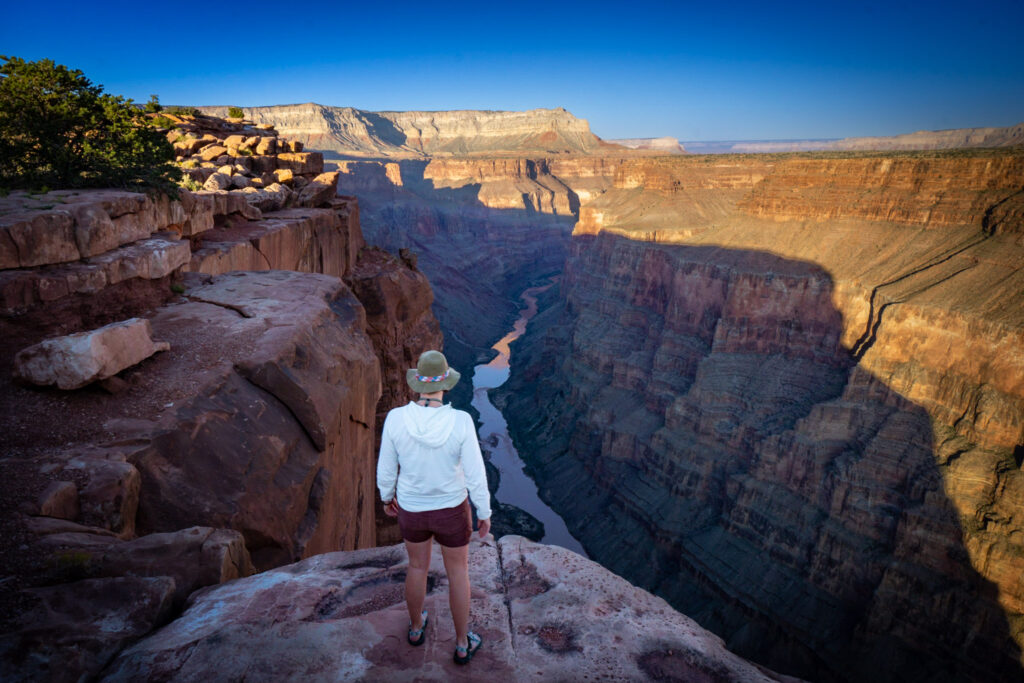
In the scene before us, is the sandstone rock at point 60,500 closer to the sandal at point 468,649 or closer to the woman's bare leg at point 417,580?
the woman's bare leg at point 417,580

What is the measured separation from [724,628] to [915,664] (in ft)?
24.4

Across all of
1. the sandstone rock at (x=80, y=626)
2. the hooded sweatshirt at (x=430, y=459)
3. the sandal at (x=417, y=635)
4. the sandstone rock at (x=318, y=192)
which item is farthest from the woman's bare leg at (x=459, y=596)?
the sandstone rock at (x=318, y=192)

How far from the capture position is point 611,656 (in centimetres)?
508

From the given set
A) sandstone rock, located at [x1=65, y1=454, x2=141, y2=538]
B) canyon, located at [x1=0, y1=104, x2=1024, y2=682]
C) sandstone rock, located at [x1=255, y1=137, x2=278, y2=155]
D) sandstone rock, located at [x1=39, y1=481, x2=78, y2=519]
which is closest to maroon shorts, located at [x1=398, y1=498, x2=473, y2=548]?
canyon, located at [x1=0, y1=104, x2=1024, y2=682]

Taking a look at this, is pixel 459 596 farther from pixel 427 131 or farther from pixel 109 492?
pixel 427 131

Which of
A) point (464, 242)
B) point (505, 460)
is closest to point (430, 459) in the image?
point (505, 460)

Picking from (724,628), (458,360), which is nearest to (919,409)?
(724,628)

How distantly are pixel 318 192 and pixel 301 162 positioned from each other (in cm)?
324

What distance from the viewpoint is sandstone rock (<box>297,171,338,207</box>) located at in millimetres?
19784

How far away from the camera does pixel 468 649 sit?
4.81 metres

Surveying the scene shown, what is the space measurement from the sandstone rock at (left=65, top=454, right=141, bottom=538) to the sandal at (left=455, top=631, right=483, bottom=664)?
11.9 feet

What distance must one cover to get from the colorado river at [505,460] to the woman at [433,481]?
18.7 m

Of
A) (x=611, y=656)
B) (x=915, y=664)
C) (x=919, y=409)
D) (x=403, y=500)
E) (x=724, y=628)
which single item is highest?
(x=403, y=500)

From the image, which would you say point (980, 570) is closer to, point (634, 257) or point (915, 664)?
point (915, 664)
